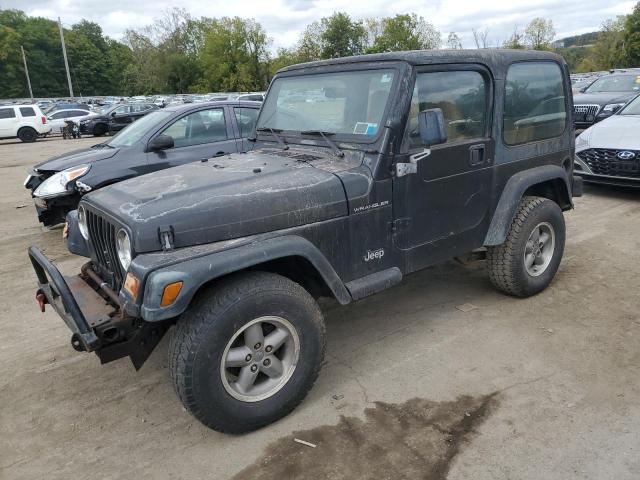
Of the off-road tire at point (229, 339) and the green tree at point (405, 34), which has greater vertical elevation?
the green tree at point (405, 34)

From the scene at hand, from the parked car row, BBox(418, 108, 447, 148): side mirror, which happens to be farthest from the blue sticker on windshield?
the parked car row

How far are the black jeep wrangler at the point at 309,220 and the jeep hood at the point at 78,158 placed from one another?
3.10 meters

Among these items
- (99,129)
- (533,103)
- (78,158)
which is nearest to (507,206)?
(533,103)

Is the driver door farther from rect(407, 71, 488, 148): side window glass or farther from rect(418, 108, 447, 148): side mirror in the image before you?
rect(418, 108, 447, 148): side mirror

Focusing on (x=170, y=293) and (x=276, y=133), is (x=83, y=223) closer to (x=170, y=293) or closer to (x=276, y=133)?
(x=170, y=293)

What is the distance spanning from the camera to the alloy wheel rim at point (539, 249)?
418cm

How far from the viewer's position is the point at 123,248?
8.95 feet

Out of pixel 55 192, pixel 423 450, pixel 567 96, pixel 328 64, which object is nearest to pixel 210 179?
pixel 328 64

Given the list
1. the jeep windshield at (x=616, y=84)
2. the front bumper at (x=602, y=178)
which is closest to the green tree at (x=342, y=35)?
the jeep windshield at (x=616, y=84)

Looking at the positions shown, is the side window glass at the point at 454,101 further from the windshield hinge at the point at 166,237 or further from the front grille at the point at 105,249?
the front grille at the point at 105,249

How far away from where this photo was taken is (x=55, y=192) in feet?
20.4

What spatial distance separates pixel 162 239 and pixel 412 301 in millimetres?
2522

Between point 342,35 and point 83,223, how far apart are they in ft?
203

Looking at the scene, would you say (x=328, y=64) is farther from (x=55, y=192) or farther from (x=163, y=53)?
(x=163, y=53)
